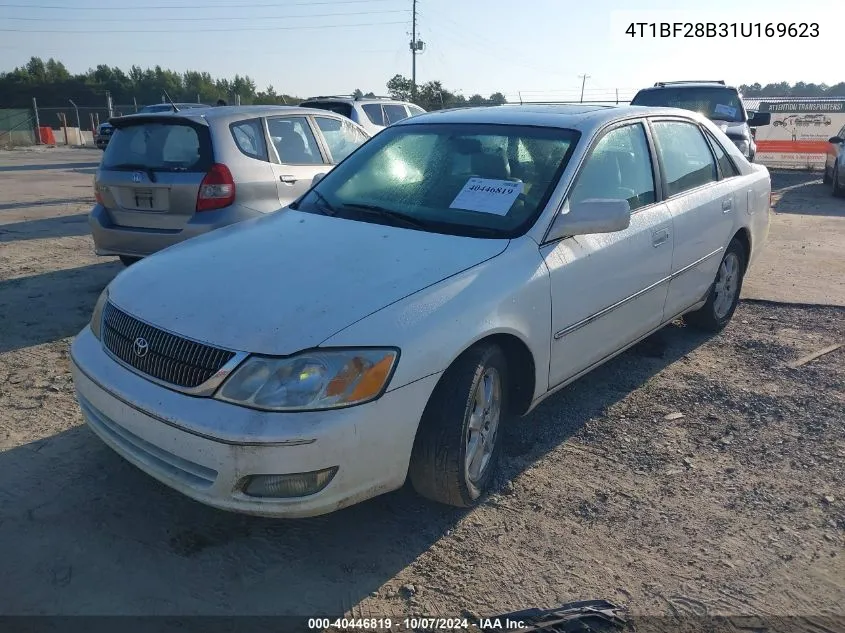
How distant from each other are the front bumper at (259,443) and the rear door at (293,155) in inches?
139

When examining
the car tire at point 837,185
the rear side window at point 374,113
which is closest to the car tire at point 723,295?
the rear side window at point 374,113

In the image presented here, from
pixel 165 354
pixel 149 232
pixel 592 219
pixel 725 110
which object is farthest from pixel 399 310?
pixel 725 110

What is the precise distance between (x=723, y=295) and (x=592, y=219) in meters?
2.49

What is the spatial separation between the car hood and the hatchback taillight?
206 centimetres

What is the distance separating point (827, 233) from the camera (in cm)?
945

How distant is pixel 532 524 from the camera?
296 cm

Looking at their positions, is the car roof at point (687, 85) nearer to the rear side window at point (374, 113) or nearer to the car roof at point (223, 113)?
the rear side window at point (374, 113)

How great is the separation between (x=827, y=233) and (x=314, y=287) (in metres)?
8.97

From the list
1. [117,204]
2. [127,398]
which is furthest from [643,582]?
[117,204]

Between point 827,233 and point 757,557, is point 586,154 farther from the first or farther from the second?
point 827,233

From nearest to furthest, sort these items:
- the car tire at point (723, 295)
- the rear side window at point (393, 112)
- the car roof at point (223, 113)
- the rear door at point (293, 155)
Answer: the car tire at point (723, 295), the car roof at point (223, 113), the rear door at point (293, 155), the rear side window at point (393, 112)

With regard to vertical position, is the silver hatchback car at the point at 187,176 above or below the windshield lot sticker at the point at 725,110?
below

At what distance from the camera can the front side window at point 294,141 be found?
6.18 metres

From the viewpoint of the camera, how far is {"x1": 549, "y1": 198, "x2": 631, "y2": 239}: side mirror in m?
3.25
